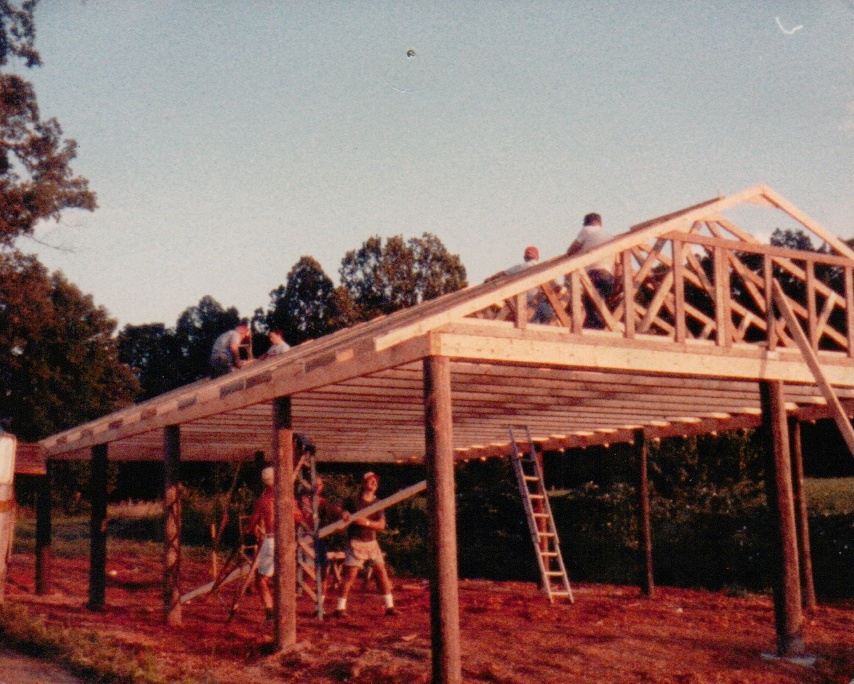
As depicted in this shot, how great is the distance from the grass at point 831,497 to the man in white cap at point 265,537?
36.5 feet

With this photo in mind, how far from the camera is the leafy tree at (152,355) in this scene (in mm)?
48844

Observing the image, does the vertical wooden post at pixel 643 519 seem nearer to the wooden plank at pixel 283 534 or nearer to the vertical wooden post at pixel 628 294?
the vertical wooden post at pixel 628 294

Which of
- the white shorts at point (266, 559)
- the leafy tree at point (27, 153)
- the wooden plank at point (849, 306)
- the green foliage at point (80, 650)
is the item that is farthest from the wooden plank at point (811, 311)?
the leafy tree at point (27, 153)

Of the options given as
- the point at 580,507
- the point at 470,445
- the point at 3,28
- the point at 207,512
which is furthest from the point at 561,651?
the point at 3,28

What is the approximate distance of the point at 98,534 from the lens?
46.7 ft

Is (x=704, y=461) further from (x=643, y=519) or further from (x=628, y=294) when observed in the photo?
(x=628, y=294)

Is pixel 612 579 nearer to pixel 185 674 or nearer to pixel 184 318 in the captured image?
pixel 185 674

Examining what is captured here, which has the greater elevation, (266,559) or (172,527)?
(172,527)

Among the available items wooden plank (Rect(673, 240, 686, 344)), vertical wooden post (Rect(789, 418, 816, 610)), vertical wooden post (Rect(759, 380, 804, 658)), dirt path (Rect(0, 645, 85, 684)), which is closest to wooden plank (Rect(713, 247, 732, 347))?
wooden plank (Rect(673, 240, 686, 344))

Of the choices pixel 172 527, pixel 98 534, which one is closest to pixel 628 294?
pixel 172 527

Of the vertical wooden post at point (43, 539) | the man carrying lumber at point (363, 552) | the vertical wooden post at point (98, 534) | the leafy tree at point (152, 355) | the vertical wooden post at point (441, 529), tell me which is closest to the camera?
the vertical wooden post at point (441, 529)

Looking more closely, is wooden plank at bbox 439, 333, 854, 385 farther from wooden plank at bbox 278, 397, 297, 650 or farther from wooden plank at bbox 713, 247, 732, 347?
wooden plank at bbox 278, 397, 297, 650

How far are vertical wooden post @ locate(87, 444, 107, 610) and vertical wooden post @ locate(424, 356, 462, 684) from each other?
803 centimetres

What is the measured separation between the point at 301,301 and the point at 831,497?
27.0 metres
